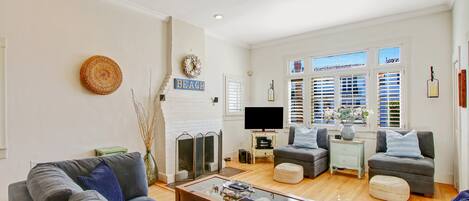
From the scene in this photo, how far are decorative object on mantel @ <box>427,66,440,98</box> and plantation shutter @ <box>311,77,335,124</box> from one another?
153 centimetres

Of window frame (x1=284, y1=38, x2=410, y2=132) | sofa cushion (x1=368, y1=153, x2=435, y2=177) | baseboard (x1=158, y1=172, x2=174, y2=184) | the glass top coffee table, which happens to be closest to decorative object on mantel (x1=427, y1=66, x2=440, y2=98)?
window frame (x1=284, y1=38, x2=410, y2=132)

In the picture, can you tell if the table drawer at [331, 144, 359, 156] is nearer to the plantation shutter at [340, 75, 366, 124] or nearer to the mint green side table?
the plantation shutter at [340, 75, 366, 124]

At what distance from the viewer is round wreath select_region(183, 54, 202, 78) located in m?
4.47

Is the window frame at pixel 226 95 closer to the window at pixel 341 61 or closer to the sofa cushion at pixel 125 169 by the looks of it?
the window at pixel 341 61

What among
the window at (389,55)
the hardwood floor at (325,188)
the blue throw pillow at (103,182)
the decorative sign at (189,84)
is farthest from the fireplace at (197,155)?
the window at (389,55)

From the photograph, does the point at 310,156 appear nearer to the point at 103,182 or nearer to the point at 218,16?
the point at 218,16

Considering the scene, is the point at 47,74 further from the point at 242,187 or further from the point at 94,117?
the point at 242,187

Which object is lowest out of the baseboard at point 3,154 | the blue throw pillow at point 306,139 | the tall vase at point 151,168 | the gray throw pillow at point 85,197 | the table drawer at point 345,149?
the tall vase at point 151,168

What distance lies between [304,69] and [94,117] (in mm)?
4067

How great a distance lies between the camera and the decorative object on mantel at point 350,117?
14.4 feet

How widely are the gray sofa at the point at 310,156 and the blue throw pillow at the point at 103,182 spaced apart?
310cm

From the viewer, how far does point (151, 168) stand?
3941 millimetres

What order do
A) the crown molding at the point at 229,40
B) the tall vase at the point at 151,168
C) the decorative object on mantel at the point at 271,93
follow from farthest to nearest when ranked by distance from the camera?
the decorative object on mantel at the point at 271,93 < the crown molding at the point at 229,40 < the tall vase at the point at 151,168

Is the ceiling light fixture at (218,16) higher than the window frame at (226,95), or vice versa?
the ceiling light fixture at (218,16)
